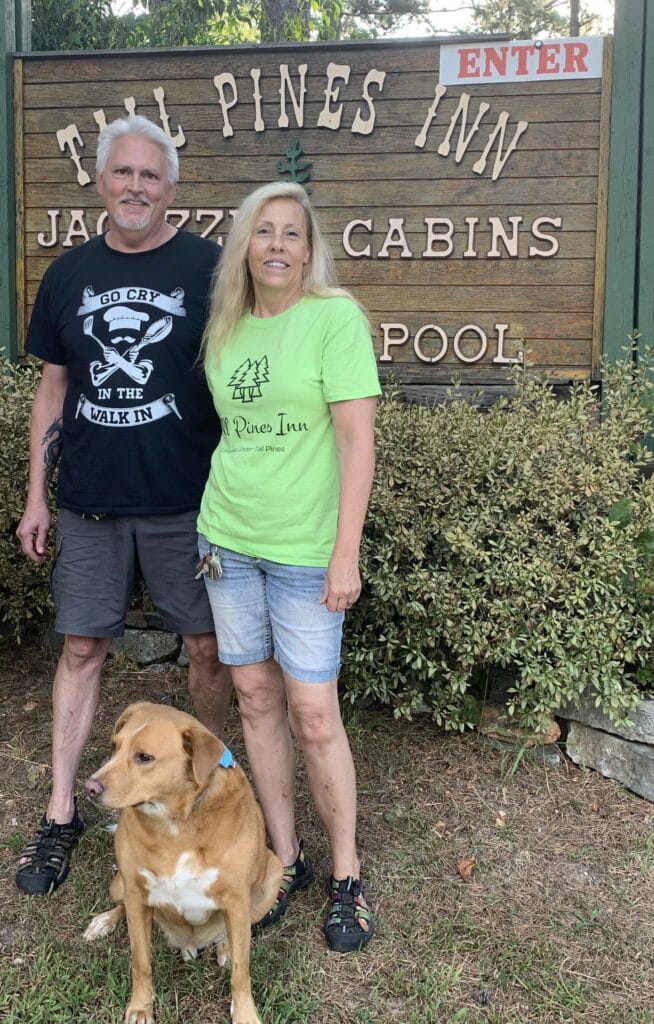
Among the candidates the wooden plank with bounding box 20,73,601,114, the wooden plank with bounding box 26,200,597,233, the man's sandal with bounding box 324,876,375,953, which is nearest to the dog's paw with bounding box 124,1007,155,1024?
the man's sandal with bounding box 324,876,375,953

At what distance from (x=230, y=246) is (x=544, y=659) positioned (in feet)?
6.37

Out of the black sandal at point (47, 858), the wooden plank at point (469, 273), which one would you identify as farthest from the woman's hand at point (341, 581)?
the wooden plank at point (469, 273)

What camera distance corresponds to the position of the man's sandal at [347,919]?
8.34ft

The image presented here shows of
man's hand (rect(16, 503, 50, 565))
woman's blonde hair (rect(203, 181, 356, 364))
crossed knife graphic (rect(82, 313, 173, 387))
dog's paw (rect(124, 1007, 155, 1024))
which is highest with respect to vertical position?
woman's blonde hair (rect(203, 181, 356, 364))

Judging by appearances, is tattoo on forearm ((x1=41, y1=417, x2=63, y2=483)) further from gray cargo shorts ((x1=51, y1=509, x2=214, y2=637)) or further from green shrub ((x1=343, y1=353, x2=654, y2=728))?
green shrub ((x1=343, y1=353, x2=654, y2=728))

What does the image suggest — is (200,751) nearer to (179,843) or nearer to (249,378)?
(179,843)

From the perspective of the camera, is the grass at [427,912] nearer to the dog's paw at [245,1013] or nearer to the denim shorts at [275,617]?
the dog's paw at [245,1013]

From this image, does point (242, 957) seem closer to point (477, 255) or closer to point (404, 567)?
point (404, 567)

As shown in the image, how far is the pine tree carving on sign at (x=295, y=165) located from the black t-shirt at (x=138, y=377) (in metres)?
2.10

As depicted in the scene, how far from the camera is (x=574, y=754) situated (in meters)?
3.52

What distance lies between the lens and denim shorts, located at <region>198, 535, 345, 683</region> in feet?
7.85

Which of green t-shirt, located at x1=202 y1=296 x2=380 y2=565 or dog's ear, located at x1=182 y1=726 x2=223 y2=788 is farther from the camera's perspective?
green t-shirt, located at x1=202 y1=296 x2=380 y2=565

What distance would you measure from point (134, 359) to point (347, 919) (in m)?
1.78

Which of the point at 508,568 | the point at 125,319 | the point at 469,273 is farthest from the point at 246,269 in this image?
the point at 469,273
